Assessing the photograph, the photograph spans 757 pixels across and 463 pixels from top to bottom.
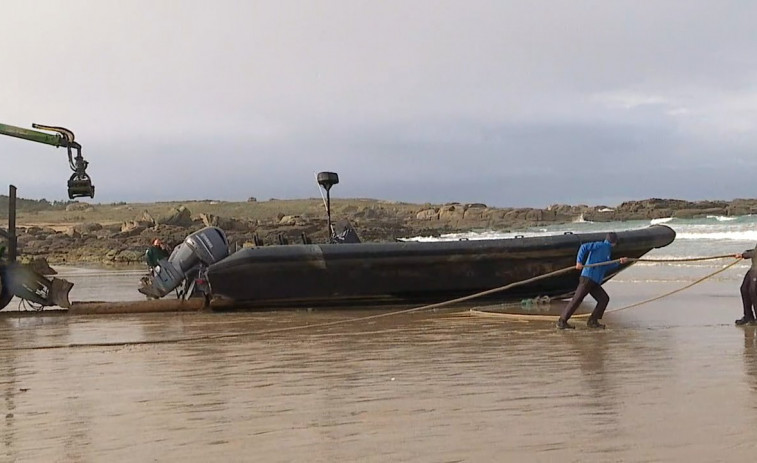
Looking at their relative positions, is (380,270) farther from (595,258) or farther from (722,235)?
(722,235)

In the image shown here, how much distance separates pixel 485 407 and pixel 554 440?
0.81 m

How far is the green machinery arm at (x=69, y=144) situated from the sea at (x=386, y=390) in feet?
6.88

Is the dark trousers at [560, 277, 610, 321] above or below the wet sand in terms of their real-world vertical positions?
above

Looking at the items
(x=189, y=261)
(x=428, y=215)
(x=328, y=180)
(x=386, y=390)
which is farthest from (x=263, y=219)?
(x=386, y=390)

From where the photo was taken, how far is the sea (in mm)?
4129

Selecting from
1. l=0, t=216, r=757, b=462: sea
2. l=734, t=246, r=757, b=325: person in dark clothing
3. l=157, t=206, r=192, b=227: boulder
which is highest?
l=157, t=206, r=192, b=227: boulder

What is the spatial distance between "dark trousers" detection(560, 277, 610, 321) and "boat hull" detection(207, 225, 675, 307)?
2403 millimetres

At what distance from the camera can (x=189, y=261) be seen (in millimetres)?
11539

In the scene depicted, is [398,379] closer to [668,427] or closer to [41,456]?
[668,427]

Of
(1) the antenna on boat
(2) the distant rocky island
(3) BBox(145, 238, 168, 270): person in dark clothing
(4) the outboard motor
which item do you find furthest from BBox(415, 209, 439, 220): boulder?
(4) the outboard motor

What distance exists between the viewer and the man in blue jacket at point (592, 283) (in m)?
8.50

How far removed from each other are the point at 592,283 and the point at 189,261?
5502 millimetres

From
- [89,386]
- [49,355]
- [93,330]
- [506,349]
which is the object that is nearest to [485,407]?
[506,349]

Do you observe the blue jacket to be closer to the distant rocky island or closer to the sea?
the sea
